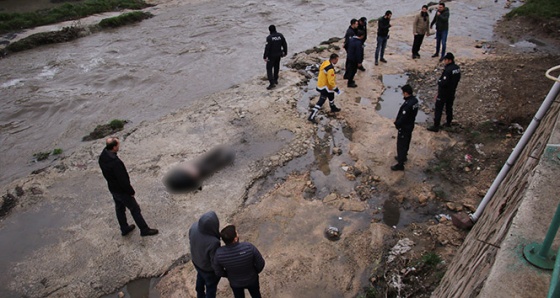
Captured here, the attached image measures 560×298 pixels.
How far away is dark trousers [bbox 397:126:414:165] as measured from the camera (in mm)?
7211

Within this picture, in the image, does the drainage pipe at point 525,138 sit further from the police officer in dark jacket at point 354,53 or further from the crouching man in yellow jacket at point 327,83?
the police officer in dark jacket at point 354,53

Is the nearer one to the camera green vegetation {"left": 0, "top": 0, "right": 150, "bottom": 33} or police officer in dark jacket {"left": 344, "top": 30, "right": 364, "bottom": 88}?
police officer in dark jacket {"left": 344, "top": 30, "right": 364, "bottom": 88}

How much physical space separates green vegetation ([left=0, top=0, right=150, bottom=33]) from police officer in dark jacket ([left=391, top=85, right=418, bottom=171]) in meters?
19.6

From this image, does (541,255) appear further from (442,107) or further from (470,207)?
(442,107)

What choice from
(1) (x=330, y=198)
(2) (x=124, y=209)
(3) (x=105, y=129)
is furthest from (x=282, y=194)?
(3) (x=105, y=129)

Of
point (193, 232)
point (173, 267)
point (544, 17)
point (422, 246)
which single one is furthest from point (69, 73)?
point (544, 17)

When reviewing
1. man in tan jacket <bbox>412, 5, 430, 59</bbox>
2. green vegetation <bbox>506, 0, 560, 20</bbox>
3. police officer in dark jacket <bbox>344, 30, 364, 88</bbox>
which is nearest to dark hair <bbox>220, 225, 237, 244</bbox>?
police officer in dark jacket <bbox>344, 30, 364, 88</bbox>

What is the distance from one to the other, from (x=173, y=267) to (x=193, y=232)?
1.69 metres

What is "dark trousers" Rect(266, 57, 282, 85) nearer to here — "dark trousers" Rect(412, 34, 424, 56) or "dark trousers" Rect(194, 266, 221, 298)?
"dark trousers" Rect(412, 34, 424, 56)

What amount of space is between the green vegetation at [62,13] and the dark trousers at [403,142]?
19.6 meters

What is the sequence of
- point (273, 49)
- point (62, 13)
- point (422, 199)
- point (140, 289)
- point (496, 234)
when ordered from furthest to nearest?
point (62, 13) → point (273, 49) → point (422, 199) → point (140, 289) → point (496, 234)

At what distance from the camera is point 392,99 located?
10539 mm

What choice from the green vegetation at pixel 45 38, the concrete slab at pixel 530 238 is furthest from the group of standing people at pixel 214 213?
the green vegetation at pixel 45 38

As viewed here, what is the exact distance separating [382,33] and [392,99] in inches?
111
